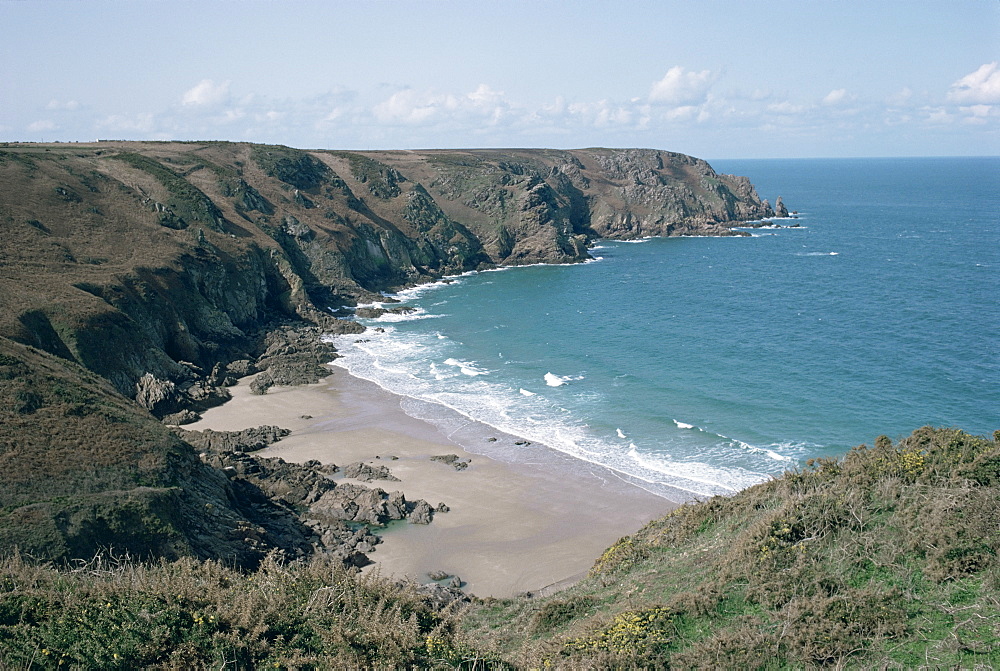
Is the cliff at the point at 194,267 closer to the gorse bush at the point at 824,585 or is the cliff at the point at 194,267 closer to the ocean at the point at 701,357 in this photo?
the ocean at the point at 701,357

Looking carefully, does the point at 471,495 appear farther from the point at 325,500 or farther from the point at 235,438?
the point at 235,438

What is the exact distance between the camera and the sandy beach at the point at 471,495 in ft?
90.3

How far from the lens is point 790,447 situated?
118ft

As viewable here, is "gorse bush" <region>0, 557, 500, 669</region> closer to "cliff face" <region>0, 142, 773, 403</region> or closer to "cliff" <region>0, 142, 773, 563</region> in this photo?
"cliff" <region>0, 142, 773, 563</region>

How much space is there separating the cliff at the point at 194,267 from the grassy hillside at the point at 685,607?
1125 cm

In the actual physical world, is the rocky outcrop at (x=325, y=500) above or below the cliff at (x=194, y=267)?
below

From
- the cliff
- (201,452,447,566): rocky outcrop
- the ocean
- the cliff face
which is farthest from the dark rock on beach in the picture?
the cliff face

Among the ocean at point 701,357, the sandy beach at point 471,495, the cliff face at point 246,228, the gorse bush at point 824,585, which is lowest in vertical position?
the sandy beach at point 471,495

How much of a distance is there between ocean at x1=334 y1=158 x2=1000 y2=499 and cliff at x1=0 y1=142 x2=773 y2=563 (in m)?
8.73

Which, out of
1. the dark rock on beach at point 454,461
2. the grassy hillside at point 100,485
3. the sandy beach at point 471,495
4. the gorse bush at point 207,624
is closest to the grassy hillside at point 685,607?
the gorse bush at point 207,624

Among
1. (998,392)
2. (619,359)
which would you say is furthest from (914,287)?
(619,359)

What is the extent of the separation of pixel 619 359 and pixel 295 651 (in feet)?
140

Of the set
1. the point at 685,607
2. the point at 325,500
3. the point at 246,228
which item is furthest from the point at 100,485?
the point at 246,228

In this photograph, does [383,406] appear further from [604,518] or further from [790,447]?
[790,447]
